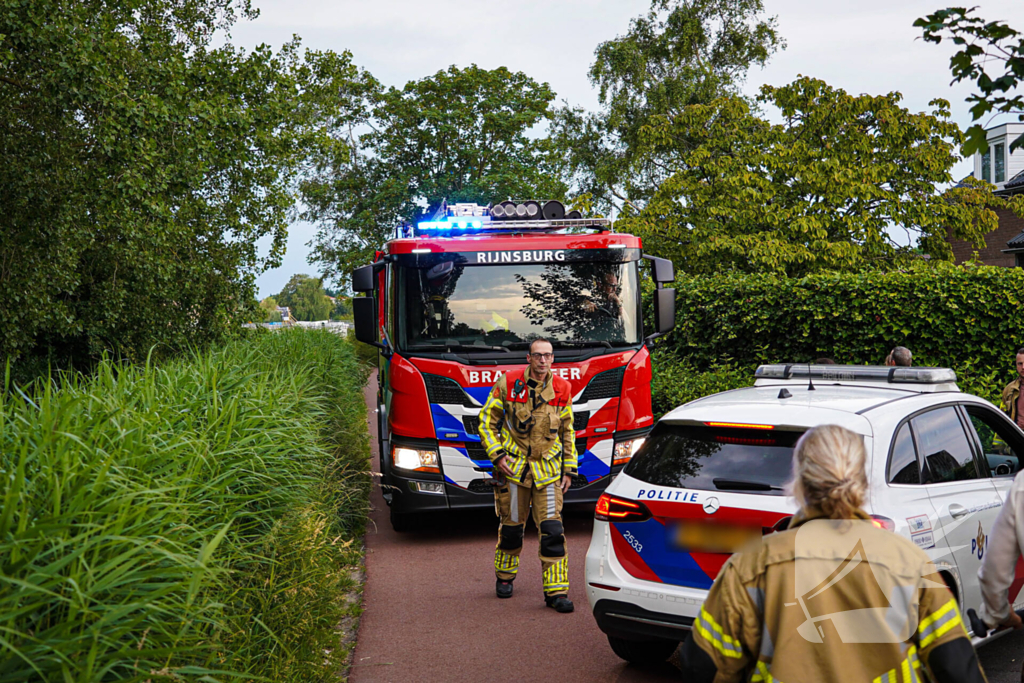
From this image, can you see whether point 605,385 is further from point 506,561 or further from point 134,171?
point 134,171

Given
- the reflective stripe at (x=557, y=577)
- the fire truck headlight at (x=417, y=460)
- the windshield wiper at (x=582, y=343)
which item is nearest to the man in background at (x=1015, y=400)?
the windshield wiper at (x=582, y=343)

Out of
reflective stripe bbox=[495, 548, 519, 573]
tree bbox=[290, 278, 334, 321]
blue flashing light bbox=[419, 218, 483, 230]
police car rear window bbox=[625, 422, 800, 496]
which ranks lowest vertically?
reflective stripe bbox=[495, 548, 519, 573]

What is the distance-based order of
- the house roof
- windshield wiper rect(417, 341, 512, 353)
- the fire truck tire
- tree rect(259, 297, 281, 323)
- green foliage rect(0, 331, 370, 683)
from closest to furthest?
green foliage rect(0, 331, 370, 683) → windshield wiper rect(417, 341, 512, 353) → the fire truck tire → tree rect(259, 297, 281, 323) → the house roof

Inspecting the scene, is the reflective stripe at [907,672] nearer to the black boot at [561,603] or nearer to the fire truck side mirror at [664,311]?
the black boot at [561,603]

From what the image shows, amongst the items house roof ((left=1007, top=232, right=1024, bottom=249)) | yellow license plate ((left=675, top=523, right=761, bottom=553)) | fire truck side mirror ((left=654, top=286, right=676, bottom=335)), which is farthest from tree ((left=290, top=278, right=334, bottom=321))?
yellow license plate ((left=675, top=523, right=761, bottom=553))

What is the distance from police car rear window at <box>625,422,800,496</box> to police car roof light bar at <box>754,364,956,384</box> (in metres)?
1.19

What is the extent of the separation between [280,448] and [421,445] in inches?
82.4

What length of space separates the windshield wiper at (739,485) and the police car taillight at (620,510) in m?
0.40

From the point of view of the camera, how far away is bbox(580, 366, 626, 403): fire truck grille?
8.43m

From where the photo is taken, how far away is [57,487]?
3.63m

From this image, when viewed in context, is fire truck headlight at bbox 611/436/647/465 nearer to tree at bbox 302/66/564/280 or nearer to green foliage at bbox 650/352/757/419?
green foliage at bbox 650/352/757/419

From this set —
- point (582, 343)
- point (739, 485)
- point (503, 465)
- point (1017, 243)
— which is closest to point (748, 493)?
point (739, 485)

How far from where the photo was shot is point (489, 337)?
28.2 feet

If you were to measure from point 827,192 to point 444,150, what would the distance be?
20366 mm
